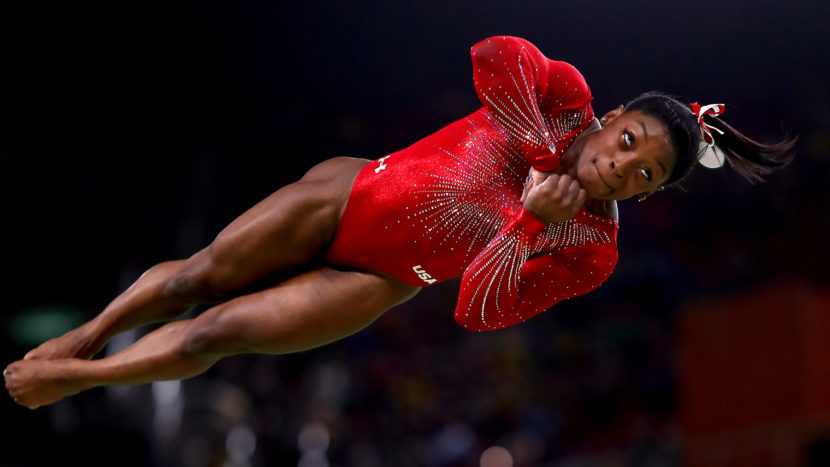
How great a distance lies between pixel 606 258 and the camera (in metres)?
2.40

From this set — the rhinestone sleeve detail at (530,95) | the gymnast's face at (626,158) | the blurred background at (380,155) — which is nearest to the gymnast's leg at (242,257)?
the rhinestone sleeve detail at (530,95)

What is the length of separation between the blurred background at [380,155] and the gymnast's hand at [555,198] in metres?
1.68

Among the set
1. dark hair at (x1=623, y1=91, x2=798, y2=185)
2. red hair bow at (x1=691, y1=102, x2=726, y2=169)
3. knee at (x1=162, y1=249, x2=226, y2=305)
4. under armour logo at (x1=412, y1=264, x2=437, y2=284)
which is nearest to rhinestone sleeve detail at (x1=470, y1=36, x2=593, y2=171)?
dark hair at (x1=623, y1=91, x2=798, y2=185)

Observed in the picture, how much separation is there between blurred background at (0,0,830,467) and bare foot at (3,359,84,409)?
193cm

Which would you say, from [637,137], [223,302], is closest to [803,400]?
[637,137]

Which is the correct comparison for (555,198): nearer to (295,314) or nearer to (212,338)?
(295,314)

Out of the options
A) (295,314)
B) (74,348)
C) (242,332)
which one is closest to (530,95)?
(295,314)

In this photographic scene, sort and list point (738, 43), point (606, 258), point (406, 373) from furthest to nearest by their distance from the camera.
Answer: point (406, 373) → point (738, 43) → point (606, 258)

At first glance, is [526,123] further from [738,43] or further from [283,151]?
[283,151]

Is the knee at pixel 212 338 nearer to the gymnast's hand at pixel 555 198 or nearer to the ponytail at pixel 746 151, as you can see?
the gymnast's hand at pixel 555 198

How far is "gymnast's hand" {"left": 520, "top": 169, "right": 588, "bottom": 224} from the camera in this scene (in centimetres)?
215

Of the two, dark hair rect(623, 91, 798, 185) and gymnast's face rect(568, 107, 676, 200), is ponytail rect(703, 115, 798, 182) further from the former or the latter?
gymnast's face rect(568, 107, 676, 200)

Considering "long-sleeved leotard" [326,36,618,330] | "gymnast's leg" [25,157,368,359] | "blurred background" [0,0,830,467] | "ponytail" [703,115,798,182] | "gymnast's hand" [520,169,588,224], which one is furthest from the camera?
"blurred background" [0,0,830,467]

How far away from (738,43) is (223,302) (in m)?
2.99
